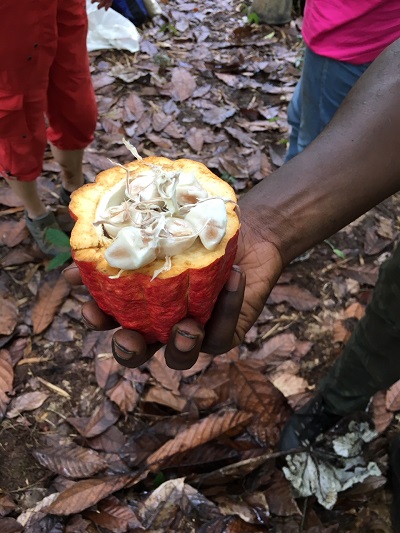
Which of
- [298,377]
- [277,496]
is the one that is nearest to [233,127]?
[298,377]

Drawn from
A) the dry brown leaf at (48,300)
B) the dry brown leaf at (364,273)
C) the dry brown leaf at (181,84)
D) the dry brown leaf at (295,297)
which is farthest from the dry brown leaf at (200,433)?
the dry brown leaf at (181,84)

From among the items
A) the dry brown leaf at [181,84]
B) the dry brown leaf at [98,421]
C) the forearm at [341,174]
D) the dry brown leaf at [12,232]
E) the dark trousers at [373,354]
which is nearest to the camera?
the forearm at [341,174]

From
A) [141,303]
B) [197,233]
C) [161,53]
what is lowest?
[161,53]

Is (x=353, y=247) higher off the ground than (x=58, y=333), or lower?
higher

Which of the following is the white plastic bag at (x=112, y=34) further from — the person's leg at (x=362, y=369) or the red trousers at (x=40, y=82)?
the person's leg at (x=362, y=369)

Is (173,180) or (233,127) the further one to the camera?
(233,127)

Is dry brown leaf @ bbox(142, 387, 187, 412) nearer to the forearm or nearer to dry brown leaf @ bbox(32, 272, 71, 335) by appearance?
dry brown leaf @ bbox(32, 272, 71, 335)

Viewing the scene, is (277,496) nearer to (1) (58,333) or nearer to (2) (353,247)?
(1) (58,333)
